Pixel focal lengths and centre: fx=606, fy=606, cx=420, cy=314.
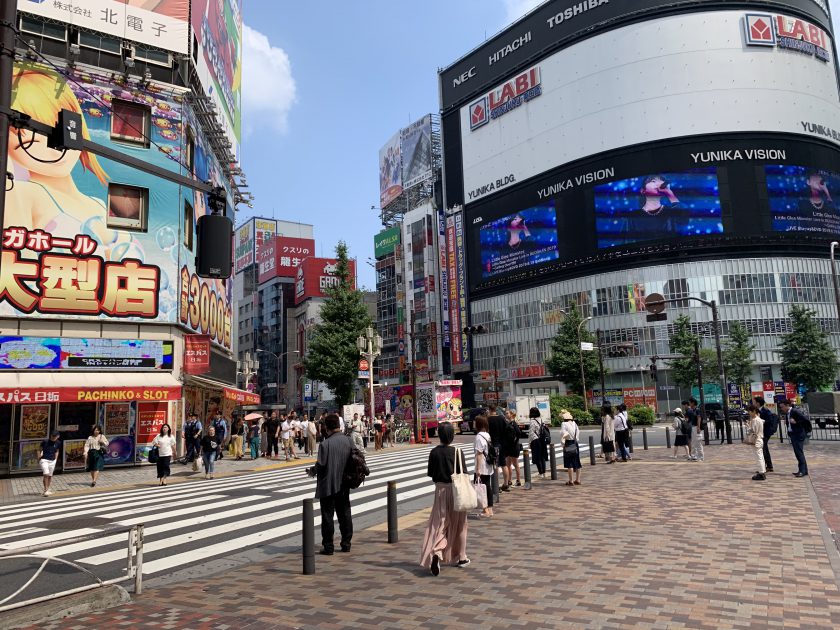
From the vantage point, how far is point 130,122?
80.0 ft


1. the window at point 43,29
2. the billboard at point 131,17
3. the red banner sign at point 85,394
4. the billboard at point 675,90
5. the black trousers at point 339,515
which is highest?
the billboard at point 675,90

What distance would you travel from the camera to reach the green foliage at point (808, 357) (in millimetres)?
47438

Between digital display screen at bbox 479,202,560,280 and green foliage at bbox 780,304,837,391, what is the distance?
29024mm

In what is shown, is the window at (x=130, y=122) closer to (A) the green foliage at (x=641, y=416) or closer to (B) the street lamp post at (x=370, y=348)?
(B) the street lamp post at (x=370, y=348)

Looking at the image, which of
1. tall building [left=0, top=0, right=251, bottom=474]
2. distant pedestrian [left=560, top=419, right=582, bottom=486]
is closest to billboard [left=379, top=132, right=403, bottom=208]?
tall building [left=0, top=0, right=251, bottom=474]

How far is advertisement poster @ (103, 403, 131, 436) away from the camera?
2233cm

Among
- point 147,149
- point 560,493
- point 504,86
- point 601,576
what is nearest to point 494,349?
point 504,86

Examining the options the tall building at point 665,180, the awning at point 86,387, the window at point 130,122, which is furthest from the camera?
the tall building at point 665,180

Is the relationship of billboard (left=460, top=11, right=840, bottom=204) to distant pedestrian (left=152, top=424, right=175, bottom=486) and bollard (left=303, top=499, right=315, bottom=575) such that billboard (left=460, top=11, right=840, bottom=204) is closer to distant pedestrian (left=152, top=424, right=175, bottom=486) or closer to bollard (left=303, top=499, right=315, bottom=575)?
distant pedestrian (left=152, top=424, right=175, bottom=486)

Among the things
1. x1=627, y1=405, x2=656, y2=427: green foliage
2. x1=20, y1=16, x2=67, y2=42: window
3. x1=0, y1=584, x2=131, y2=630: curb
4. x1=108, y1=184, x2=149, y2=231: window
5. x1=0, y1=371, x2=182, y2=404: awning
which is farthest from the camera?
x1=627, y1=405, x2=656, y2=427: green foliage

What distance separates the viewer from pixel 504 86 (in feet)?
274

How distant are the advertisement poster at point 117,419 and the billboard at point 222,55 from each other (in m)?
15.5

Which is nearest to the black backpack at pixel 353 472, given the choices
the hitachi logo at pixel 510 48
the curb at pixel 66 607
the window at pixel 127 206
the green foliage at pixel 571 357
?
the curb at pixel 66 607

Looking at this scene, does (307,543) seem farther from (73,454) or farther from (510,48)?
(510,48)
